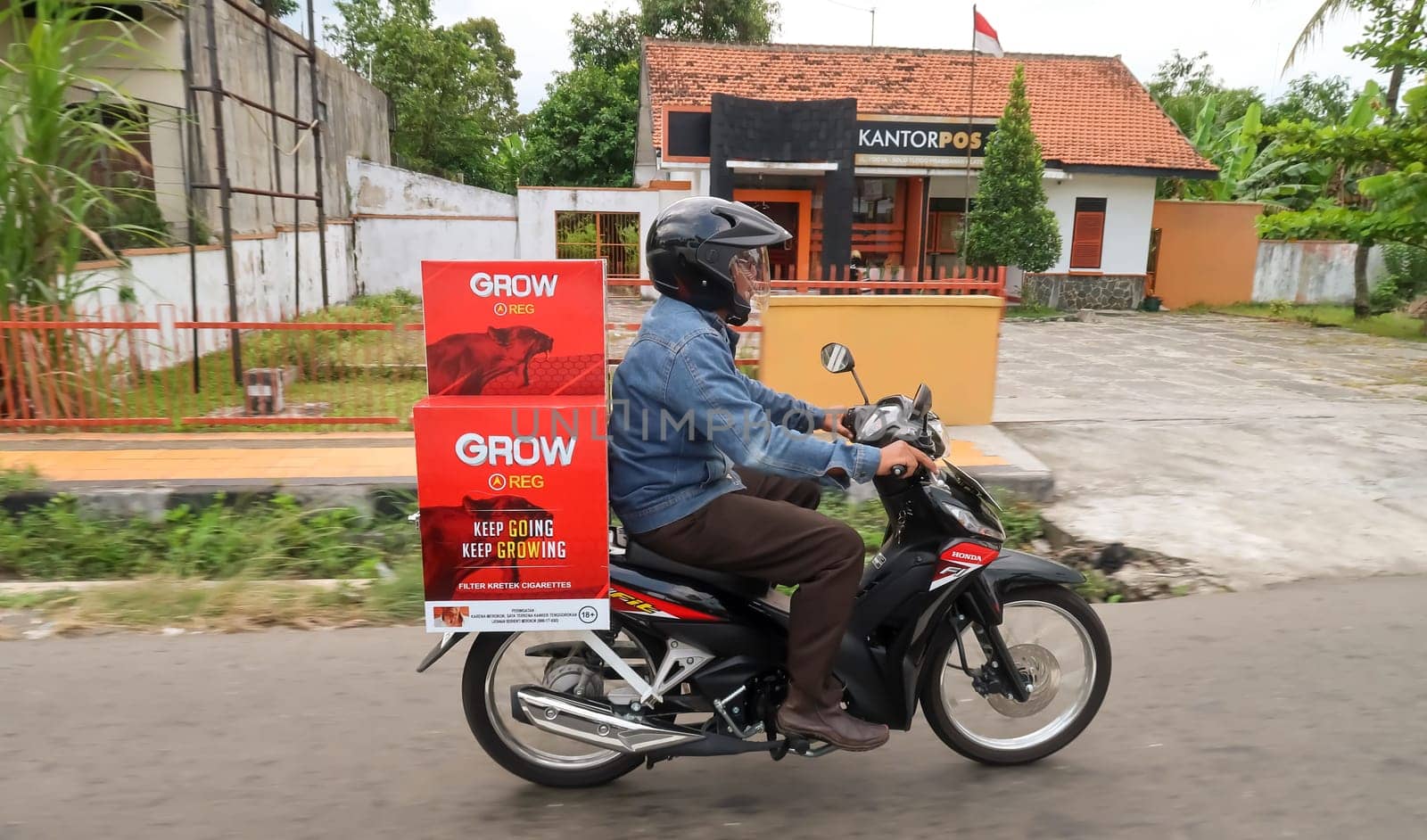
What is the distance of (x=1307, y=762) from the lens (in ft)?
10.3

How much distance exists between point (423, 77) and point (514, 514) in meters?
29.0

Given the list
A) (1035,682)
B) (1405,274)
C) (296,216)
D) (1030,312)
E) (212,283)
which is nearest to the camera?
(1035,682)

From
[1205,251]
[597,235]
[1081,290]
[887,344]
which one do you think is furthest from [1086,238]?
[887,344]

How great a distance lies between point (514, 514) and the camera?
2658mm

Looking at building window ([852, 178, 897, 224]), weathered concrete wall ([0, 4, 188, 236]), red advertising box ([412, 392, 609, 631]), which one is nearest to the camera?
red advertising box ([412, 392, 609, 631])

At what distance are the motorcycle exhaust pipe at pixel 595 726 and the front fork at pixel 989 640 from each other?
0.92 metres

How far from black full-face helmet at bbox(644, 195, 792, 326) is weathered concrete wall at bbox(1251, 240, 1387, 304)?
2167 cm

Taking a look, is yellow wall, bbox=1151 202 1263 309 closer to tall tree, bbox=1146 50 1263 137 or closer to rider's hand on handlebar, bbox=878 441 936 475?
tall tree, bbox=1146 50 1263 137

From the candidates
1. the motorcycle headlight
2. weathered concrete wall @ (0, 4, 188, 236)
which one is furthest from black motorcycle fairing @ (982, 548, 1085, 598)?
weathered concrete wall @ (0, 4, 188, 236)

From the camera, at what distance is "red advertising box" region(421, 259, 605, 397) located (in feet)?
9.57

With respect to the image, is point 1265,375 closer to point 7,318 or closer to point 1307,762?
point 1307,762

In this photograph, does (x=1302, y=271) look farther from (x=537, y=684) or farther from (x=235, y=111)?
(x=537, y=684)

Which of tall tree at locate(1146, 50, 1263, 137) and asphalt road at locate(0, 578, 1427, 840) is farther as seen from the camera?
tall tree at locate(1146, 50, 1263, 137)

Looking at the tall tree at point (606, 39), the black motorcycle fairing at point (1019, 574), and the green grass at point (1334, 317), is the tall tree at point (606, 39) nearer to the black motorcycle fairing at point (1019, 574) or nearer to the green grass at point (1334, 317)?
the green grass at point (1334, 317)
